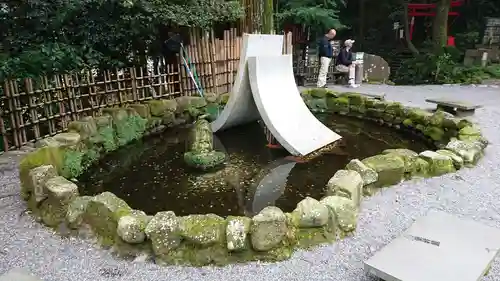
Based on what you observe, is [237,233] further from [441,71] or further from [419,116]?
[441,71]

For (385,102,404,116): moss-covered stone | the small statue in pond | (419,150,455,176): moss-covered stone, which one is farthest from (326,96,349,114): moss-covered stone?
(419,150,455,176): moss-covered stone

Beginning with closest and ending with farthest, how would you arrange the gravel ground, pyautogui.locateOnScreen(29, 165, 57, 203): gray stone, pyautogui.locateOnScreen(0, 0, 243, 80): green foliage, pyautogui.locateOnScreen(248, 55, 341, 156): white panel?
the gravel ground
pyautogui.locateOnScreen(29, 165, 57, 203): gray stone
pyautogui.locateOnScreen(248, 55, 341, 156): white panel
pyautogui.locateOnScreen(0, 0, 243, 80): green foliage

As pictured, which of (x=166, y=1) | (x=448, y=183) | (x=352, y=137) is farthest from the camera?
(x=166, y=1)

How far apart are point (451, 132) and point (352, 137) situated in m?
1.42

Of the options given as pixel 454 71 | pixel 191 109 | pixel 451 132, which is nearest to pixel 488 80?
pixel 454 71

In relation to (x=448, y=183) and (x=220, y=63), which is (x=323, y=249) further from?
(x=220, y=63)

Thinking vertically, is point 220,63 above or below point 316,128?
above

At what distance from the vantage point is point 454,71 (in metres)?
12.0

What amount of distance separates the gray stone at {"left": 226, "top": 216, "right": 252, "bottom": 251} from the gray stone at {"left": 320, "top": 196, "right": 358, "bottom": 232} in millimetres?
705

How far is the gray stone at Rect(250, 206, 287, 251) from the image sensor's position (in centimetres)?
281

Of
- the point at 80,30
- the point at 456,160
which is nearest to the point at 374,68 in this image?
the point at 456,160

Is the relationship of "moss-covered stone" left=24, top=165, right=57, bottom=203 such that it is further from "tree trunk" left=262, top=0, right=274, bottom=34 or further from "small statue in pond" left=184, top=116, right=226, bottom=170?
"tree trunk" left=262, top=0, right=274, bottom=34

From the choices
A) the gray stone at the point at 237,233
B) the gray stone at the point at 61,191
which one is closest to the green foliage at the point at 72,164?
the gray stone at the point at 61,191

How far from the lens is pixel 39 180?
3.51 metres
